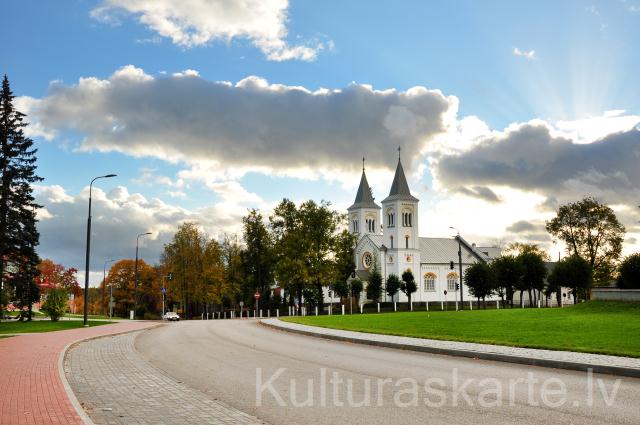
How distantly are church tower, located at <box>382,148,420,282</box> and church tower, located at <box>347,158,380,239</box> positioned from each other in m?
8.01

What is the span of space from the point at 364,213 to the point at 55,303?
7779 centimetres

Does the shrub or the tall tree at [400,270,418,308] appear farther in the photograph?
the tall tree at [400,270,418,308]

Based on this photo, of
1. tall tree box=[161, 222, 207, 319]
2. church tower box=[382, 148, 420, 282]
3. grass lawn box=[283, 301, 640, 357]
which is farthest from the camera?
church tower box=[382, 148, 420, 282]

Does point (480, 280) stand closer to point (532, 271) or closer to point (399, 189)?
point (532, 271)

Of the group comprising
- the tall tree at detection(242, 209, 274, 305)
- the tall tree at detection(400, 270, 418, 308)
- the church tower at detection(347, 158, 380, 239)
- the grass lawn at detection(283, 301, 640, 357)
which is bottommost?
the grass lawn at detection(283, 301, 640, 357)

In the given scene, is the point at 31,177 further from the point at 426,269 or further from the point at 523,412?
the point at 426,269

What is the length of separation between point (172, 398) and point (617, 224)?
77.9 metres

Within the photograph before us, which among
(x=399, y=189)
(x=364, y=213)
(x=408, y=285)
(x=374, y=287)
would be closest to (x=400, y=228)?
(x=399, y=189)

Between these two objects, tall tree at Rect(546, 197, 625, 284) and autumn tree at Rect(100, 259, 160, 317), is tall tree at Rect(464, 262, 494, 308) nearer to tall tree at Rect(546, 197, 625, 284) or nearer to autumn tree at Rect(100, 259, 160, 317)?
tall tree at Rect(546, 197, 625, 284)

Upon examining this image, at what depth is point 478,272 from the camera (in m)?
78.4

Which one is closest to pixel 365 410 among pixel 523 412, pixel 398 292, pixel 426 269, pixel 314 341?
pixel 523 412

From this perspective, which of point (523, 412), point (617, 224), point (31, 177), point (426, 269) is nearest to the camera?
point (523, 412)

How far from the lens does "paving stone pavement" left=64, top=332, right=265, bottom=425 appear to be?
834 cm

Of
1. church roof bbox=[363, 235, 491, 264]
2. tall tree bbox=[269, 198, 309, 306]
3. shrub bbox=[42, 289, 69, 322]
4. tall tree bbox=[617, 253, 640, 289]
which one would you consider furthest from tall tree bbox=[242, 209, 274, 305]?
tall tree bbox=[617, 253, 640, 289]
